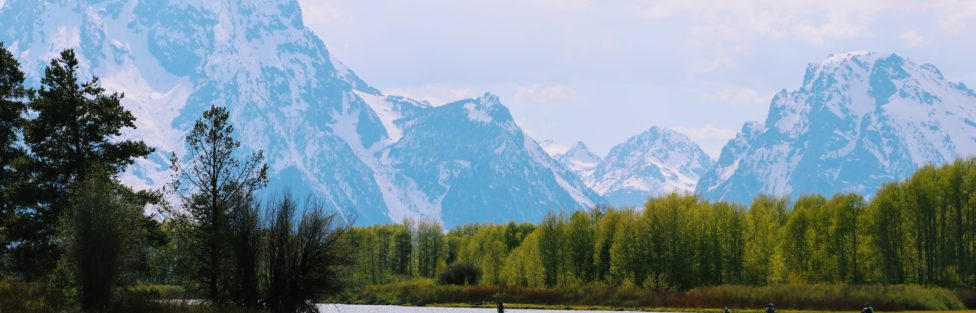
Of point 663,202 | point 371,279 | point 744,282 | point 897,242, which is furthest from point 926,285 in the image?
point 371,279

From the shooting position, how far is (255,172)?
2498 inches

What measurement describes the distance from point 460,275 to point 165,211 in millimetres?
99678

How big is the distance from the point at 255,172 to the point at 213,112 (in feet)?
14.7

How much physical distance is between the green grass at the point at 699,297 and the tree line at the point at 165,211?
8.63 m

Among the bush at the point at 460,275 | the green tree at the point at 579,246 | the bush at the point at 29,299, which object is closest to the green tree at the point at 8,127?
the bush at the point at 29,299

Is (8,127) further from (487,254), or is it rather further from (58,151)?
(487,254)

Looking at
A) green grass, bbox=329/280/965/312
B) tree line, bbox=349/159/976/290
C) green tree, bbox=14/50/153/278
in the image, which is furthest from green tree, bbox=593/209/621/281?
green tree, bbox=14/50/153/278

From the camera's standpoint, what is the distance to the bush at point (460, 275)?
15925 centimetres

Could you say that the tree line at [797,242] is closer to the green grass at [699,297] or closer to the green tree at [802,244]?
the green tree at [802,244]

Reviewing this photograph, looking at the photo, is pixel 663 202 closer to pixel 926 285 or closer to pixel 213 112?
pixel 926 285

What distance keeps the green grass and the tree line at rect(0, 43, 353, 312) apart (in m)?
8.63

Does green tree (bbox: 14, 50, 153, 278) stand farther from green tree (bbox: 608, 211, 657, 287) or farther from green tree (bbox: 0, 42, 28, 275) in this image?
green tree (bbox: 608, 211, 657, 287)

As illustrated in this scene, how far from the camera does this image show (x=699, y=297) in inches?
4198

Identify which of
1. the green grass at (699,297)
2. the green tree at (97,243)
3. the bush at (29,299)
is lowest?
the green grass at (699,297)
